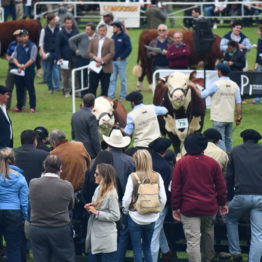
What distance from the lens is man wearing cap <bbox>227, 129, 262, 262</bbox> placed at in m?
12.1

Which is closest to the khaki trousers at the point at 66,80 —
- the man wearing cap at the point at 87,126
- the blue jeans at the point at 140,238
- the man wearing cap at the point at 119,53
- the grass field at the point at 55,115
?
the grass field at the point at 55,115

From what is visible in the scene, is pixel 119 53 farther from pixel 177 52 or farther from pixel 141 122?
pixel 141 122

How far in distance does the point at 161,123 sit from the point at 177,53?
13.8 feet

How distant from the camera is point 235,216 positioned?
12281 millimetres

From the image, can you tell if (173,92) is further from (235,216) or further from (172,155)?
(235,216)

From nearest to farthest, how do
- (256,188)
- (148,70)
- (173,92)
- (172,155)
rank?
(256,188)
(172,155)
(173,92)
(148,70)

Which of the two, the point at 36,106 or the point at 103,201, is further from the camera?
the point at 36,106

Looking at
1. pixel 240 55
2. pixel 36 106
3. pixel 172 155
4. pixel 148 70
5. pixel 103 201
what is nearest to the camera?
pixel 103 201

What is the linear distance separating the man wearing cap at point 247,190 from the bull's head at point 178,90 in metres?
4.39

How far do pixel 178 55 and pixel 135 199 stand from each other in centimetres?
1032

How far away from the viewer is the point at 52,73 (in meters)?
23.8

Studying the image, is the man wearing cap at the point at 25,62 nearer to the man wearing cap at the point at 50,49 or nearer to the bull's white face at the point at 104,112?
the man wearing cap at the point at 50,49

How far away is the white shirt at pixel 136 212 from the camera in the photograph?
1155cm

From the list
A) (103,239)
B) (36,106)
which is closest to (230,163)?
(103,239)
